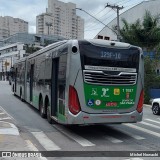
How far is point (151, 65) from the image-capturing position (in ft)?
91.5

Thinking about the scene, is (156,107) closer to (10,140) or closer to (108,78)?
(108,78)

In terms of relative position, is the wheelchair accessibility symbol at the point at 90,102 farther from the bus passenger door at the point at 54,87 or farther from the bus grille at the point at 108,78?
the bus passenger door at the point at 54,87

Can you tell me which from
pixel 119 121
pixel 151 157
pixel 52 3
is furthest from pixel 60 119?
pixel 52 3

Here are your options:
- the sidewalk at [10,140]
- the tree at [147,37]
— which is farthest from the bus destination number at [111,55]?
the tree at [147,37]

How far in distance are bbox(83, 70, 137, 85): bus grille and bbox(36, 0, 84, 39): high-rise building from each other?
54334mm

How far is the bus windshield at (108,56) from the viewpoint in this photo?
1118 centimetres

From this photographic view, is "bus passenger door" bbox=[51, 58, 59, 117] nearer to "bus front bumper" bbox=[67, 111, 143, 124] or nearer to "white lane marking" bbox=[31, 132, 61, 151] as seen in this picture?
"white lane marking" bbox=[31, 132, 61, 151]

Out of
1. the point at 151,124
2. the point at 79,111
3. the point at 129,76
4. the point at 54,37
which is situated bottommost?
the point at 151,124

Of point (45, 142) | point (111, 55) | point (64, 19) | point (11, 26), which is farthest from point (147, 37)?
point (11, 26)

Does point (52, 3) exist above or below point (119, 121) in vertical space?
above

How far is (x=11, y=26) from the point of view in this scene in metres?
133

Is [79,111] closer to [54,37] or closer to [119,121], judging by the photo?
[119,121]

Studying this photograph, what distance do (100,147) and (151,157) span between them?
1.76m

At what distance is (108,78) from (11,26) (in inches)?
4971
